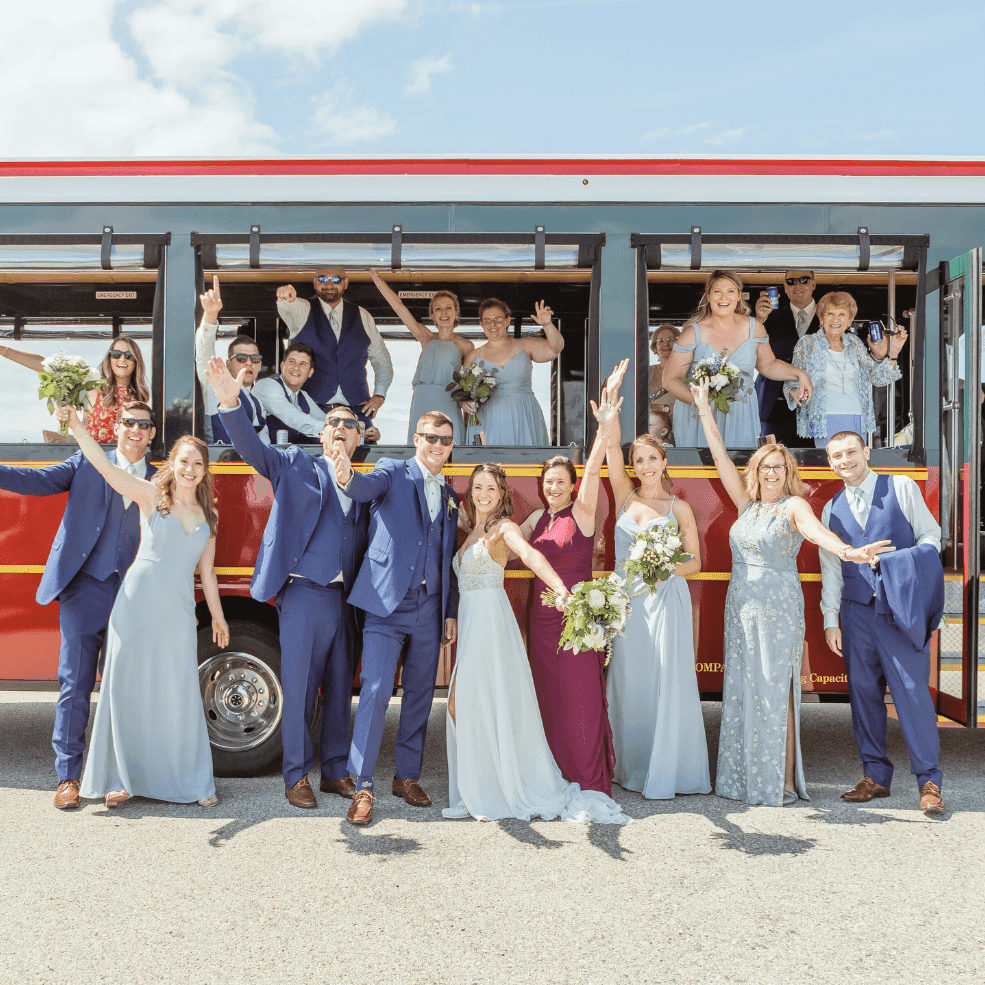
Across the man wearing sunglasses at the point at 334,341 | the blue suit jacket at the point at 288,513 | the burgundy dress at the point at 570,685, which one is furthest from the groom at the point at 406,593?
the man wearing sunglasses at the point at 334,341

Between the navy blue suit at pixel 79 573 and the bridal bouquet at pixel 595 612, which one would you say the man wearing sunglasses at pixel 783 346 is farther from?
the navy blue suit at pixel 79 573

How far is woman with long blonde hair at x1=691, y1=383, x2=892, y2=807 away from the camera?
13.7 feet

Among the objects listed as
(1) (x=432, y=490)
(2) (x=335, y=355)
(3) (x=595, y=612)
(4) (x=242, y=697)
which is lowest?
(4) (x=242, y=697)

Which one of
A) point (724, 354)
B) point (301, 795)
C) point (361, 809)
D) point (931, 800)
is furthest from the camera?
point (724, 354)

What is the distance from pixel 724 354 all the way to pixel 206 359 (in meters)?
2.89

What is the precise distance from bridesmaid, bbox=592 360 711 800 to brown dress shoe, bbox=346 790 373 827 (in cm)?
135

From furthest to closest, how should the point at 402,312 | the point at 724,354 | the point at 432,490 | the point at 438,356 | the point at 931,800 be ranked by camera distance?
the point at 438,356
the point at 402,312
the point at 724,354
the point at 432,490
the point at 931,800

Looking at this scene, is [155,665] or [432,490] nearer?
[155,665]

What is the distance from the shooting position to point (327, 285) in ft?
16.3

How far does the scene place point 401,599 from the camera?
13.1 ft

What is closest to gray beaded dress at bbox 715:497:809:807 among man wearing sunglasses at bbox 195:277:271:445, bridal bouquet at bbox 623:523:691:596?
bridal bouquet at bbox 623:523:691:596

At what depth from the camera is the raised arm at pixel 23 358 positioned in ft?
16.6

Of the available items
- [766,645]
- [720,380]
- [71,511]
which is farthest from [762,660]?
[71,511]

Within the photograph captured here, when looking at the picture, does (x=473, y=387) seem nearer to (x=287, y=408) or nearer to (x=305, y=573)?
(x=287, y=408)
